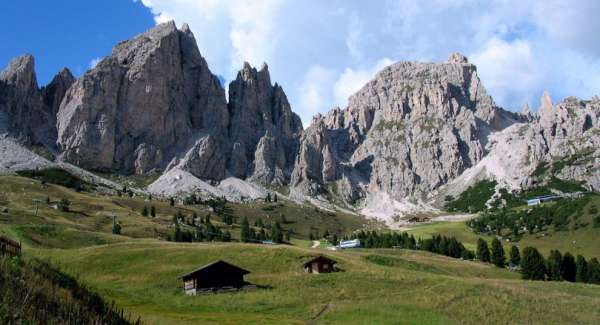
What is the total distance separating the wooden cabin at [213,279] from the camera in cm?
6881

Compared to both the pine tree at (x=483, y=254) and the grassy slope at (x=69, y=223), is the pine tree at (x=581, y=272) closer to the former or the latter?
the pine tree at (x=483, y=254)

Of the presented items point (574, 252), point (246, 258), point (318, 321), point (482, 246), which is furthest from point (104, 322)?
point (574, 252)

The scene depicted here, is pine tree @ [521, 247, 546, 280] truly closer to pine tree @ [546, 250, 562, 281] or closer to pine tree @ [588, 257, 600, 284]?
pine tree @ [546, 250, 562, 281]

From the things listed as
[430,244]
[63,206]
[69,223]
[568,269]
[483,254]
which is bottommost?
[568,269]

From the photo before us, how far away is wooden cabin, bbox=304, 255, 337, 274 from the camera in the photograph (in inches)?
3241

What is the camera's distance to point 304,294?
6638 centimetres

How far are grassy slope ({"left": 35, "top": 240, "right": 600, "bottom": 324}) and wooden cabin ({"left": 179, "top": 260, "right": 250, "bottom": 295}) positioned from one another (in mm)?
1911

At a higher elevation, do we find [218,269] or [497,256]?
[497,256]

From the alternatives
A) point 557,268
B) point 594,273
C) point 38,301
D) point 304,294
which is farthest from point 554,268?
point 38,301

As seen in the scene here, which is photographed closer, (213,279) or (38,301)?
(38,301)

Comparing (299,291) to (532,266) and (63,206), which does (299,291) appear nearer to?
(532,266)

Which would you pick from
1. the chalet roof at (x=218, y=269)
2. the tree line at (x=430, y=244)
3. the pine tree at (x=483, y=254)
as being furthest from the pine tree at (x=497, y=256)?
the chalet roof at (x=218, y=269)

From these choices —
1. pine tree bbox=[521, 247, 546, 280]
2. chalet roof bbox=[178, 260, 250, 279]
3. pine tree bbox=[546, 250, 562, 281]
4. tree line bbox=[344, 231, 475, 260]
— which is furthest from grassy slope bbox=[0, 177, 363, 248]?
pine tree bbox=[546, 250, 562, 281]

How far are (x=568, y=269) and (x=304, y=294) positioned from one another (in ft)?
262
